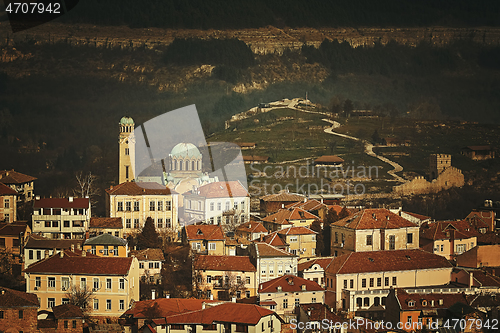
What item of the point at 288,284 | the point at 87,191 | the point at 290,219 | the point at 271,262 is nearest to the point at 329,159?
the point at 87,191

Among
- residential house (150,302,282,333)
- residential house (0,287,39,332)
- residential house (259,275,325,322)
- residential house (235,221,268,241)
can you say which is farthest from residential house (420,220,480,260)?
residential house (0,287,39,332)

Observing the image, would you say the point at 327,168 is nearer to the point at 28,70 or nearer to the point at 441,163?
the point at 441,163

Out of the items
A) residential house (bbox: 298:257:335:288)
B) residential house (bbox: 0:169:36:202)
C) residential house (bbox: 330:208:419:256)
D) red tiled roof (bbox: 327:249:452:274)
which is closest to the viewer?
residential house (bbox: 298:257:335:288)

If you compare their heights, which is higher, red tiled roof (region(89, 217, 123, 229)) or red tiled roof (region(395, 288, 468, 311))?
red tiled roof (region(89, 217, 123, 229))

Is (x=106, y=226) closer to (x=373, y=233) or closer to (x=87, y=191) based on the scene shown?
(x=87, y=191)

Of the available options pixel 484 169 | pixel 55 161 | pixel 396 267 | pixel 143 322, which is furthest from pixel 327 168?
pixel 143 322

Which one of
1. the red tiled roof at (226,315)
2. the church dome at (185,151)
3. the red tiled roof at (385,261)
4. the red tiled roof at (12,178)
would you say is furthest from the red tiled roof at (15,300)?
the church dome at (185,151)

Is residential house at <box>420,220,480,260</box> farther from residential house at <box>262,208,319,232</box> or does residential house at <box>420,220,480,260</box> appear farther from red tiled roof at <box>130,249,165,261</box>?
red tiled roof at <box>130,249,165,261</box>
